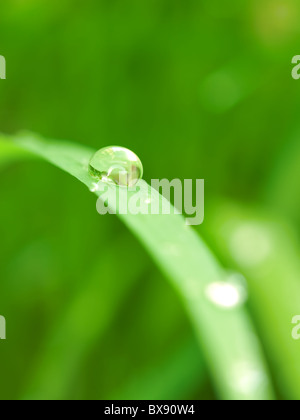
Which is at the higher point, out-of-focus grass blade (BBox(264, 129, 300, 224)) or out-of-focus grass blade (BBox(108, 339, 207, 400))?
out-of-focus grass blade (BBox(264, 129, 300, 224))

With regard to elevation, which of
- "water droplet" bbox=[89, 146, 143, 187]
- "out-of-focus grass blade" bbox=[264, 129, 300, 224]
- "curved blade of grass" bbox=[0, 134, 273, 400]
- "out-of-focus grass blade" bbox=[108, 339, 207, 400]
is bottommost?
"curved blade of grass" bbox=[0, 134, 273, 400]

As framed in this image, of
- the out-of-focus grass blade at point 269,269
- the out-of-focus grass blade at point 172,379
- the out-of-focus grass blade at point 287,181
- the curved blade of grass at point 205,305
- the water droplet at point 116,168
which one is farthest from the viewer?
the out-of-focus grass blade at point 287,181

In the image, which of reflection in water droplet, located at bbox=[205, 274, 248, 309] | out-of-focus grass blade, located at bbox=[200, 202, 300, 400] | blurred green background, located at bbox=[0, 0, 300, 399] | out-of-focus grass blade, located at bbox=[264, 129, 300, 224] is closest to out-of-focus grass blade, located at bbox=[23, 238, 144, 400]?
blurred green background, located at bbox=[0, 0, 300, 399]

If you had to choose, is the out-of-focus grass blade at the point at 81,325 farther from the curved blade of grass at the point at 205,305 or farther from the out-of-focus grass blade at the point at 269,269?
the curved blade of grass at the point at 205,305

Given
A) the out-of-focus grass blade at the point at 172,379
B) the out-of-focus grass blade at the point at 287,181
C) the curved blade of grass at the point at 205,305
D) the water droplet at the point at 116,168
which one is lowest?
the curved blade of grass at the point at 205,305

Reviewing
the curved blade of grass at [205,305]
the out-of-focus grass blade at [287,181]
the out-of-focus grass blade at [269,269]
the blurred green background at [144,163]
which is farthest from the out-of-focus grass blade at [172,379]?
the curved blade of grass at [205,305]

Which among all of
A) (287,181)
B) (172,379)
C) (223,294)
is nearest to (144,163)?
(287,181)

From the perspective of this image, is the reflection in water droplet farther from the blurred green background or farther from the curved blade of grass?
the blurred green background
